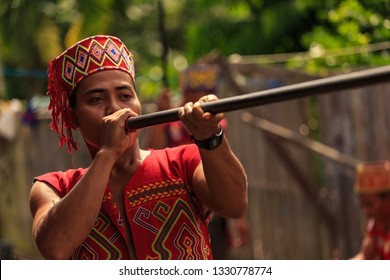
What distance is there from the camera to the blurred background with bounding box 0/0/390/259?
8508mm

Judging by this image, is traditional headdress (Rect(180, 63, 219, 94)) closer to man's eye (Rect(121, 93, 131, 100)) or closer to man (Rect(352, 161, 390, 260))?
man (Rect(352, 161, 390, 260))

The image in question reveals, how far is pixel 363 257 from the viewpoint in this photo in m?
6.08

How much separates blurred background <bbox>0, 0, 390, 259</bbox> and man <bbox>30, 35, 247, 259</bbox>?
0.74m

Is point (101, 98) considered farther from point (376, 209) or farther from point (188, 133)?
point (188, 133)

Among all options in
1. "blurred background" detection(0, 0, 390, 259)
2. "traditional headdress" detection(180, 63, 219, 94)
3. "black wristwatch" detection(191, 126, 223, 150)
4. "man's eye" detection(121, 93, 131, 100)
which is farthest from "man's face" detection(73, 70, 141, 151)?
"traditional headdress" detection(180, 63, 219, 94)

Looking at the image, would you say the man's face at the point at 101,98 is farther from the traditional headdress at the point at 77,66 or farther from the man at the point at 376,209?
the man at the point at 376,209

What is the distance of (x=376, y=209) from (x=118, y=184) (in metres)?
3.24

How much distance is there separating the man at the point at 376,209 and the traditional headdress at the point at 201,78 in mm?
1860

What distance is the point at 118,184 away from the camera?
3.21m

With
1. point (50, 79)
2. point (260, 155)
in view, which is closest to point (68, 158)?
point (260, 155)

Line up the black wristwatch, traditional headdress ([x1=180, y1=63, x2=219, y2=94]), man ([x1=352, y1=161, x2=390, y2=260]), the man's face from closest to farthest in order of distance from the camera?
the black wristwatch → the man's face → man ([x1=352, y1=161, x2=390, y2=260]) → traditional headdress ([x1=180, y1=63, x2=219, y2=94])
